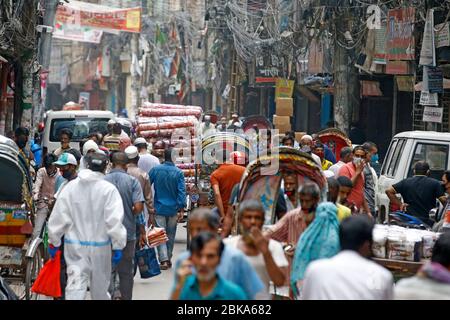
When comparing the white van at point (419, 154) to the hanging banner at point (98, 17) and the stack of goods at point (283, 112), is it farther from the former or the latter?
the hanging banner at point (98, 17)

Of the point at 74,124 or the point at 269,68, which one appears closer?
the point at 74,124

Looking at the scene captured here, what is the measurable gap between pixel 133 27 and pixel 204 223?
38.2 metres

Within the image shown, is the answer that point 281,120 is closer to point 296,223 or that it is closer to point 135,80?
point 296,223

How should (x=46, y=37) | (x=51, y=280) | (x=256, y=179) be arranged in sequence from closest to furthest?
(x=51, y=280) < (x=256, y=179) < (x=46, y=37)

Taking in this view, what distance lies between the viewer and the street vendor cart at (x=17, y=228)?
11758 millimetres

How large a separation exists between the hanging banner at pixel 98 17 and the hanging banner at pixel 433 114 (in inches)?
898

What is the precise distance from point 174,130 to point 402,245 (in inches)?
443

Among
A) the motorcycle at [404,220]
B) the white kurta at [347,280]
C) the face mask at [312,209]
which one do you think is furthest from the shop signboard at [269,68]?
the white kurta at [347,280]

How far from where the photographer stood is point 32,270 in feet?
38.7

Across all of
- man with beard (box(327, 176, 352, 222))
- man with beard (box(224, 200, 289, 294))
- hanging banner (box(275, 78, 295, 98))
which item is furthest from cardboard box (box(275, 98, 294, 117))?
man with beard (box(224, 200, 289, 294))

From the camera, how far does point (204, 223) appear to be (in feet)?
24.2

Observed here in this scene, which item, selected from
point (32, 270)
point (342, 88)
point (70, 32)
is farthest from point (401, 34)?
point (70, 32)

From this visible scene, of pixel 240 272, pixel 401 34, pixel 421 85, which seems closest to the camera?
pixel 240 272
